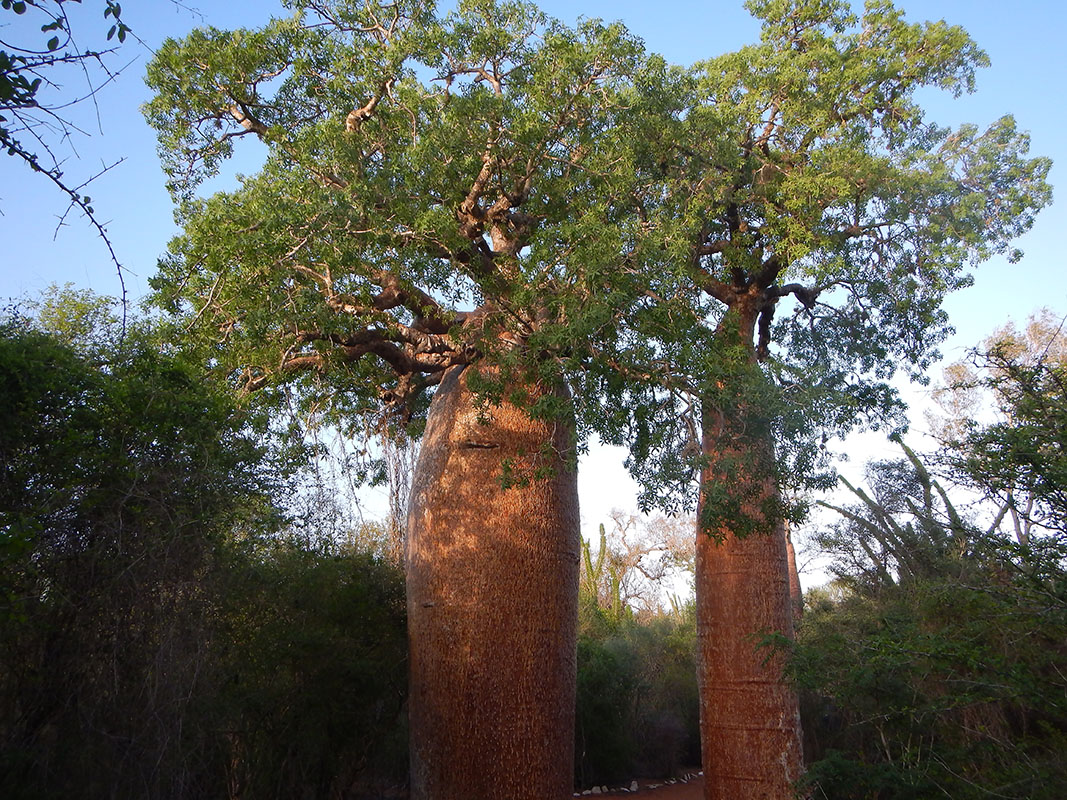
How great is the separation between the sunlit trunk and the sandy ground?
4699mm

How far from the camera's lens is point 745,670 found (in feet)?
20.6

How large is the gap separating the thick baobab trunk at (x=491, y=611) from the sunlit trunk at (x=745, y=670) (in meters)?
1.27

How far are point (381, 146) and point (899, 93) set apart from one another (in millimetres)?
4839

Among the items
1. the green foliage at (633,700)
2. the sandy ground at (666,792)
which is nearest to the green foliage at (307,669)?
the green foliage at (633,700)

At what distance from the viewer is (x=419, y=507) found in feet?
19.9

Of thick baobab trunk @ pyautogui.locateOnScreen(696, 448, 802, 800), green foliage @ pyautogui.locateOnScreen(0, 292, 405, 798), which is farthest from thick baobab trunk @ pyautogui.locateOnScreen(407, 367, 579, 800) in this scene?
thick baobab trunk @ pyautogui.locateOnScreen(696, 448, 802, 800)

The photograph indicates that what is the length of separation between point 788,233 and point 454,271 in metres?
2.78

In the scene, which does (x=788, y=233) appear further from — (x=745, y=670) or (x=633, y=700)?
(x=633, y=700)

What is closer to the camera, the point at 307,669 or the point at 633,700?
the point at 307,669

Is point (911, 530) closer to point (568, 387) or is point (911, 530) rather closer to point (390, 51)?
point (568, 387)

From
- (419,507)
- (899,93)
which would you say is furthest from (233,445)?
(899,93)

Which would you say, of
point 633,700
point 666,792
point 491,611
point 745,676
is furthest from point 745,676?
point 633,700

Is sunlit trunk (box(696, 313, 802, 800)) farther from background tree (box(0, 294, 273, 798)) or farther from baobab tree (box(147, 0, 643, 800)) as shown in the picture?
background tree (box(0, 294, 273, 798))

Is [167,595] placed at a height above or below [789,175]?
below
